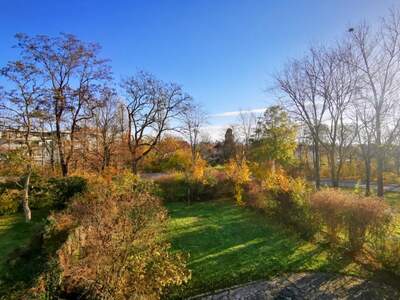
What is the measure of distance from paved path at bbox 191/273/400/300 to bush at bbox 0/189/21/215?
1195 centimetres

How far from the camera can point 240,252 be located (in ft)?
28.9

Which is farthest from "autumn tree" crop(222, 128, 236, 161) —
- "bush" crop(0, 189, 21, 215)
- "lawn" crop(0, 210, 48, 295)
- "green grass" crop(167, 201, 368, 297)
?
"bush" crop(0, 189, 21, 215)

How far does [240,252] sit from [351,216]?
11.7 feet

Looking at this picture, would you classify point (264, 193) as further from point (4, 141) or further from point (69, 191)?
point (4, 141)

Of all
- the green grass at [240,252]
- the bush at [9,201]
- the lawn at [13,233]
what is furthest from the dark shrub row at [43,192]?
the green grass at [240,252]

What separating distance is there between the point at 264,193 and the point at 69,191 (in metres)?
10.8

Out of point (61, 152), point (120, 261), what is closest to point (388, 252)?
point (120, 261)

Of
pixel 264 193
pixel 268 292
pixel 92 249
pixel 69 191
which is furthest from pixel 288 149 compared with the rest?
pixel 92 249

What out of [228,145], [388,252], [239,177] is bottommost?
[388,252]

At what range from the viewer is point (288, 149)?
25.5 meters

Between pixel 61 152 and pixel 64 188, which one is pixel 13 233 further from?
pixel 61 152

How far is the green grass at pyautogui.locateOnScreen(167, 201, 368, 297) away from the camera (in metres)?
7.21

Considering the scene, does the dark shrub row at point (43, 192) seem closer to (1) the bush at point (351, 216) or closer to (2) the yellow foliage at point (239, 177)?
(2) the yellow foliage at point (239, 177)

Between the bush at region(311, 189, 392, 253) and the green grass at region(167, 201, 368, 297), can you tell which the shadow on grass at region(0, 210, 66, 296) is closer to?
the green grass at region(167, 201, 368, 297)
